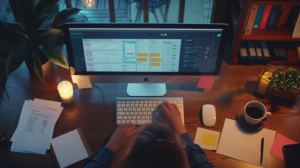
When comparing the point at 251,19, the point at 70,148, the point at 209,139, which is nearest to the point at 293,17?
the point at 251,19

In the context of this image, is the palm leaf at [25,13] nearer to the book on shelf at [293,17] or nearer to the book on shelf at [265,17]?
the book on shelf at [265,17]

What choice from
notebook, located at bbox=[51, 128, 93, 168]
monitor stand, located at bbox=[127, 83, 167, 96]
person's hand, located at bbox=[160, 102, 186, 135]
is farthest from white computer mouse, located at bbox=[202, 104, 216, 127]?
notebook, located at bbox=[51, 128, 93, 168]

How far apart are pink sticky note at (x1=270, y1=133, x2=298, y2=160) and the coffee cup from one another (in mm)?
132

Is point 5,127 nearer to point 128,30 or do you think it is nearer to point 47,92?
point 47,92

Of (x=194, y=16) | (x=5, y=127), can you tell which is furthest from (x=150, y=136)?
(x=194, y=16)

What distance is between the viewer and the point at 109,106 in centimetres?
119

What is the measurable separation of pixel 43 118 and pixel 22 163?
0.76 feet

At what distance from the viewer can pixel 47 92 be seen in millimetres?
1252

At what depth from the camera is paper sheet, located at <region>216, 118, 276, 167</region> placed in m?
0.99

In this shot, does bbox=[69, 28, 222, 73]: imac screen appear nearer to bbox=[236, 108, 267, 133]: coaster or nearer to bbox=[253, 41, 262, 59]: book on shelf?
bbox=[236, 108, 267, 133]: coaster

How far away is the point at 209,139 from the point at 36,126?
878mm

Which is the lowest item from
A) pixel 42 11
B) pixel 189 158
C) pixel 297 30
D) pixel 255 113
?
pixel 189 158

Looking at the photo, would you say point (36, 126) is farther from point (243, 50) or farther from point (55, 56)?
point (243, 50)

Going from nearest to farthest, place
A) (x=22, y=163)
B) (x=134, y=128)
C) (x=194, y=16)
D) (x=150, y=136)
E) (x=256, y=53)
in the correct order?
(x=150, y=136), (x=22, y=163), (x=134, y=128), (x=256, y=53), (x=194, y=16)
